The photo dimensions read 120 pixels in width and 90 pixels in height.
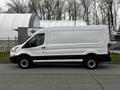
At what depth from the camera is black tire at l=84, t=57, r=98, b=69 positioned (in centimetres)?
1444

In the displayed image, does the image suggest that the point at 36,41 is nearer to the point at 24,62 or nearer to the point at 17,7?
the point at 24,62

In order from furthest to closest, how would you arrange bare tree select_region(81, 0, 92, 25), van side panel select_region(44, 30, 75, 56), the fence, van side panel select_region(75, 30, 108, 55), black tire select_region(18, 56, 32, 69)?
bare tree select_region(81, 0, 92, 25) → the fence → black tire select_region(18, 56, 32, 69) → van side panel select_region(44, 30, 75, 56) → van side panel select_region(75, 30, 108, 55)

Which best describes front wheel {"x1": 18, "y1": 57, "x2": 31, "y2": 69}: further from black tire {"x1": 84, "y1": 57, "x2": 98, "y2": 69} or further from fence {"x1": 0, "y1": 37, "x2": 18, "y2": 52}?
fence {"x1": 0, "y1": 37, "x2": 18, "y2": 52}

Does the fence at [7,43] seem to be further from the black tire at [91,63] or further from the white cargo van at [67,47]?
the black tire at [91,63]

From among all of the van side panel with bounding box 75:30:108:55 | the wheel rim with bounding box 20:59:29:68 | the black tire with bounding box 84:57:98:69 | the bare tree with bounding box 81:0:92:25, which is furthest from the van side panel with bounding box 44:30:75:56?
the bare tree with bounding box 81:0:92:25

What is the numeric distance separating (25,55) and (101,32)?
4661 millimetres

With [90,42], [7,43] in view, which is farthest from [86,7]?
[90,42]

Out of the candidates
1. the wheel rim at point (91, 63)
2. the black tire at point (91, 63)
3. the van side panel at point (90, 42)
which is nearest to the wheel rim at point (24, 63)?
the van side panel at point (90, 42)

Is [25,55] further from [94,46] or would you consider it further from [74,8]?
[74,8]

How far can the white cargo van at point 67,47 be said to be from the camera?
1442cm

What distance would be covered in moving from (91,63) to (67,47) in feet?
5.49

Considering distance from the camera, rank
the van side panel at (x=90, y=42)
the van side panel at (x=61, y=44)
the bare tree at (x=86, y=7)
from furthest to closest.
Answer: the bare tree at (x=86, y=7), the van side panel at (x=61, y=44), the van side panel at (x=90, y=42)

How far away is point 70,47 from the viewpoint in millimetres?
14602

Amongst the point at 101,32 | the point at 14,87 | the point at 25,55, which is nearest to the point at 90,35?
the point at 101,32
